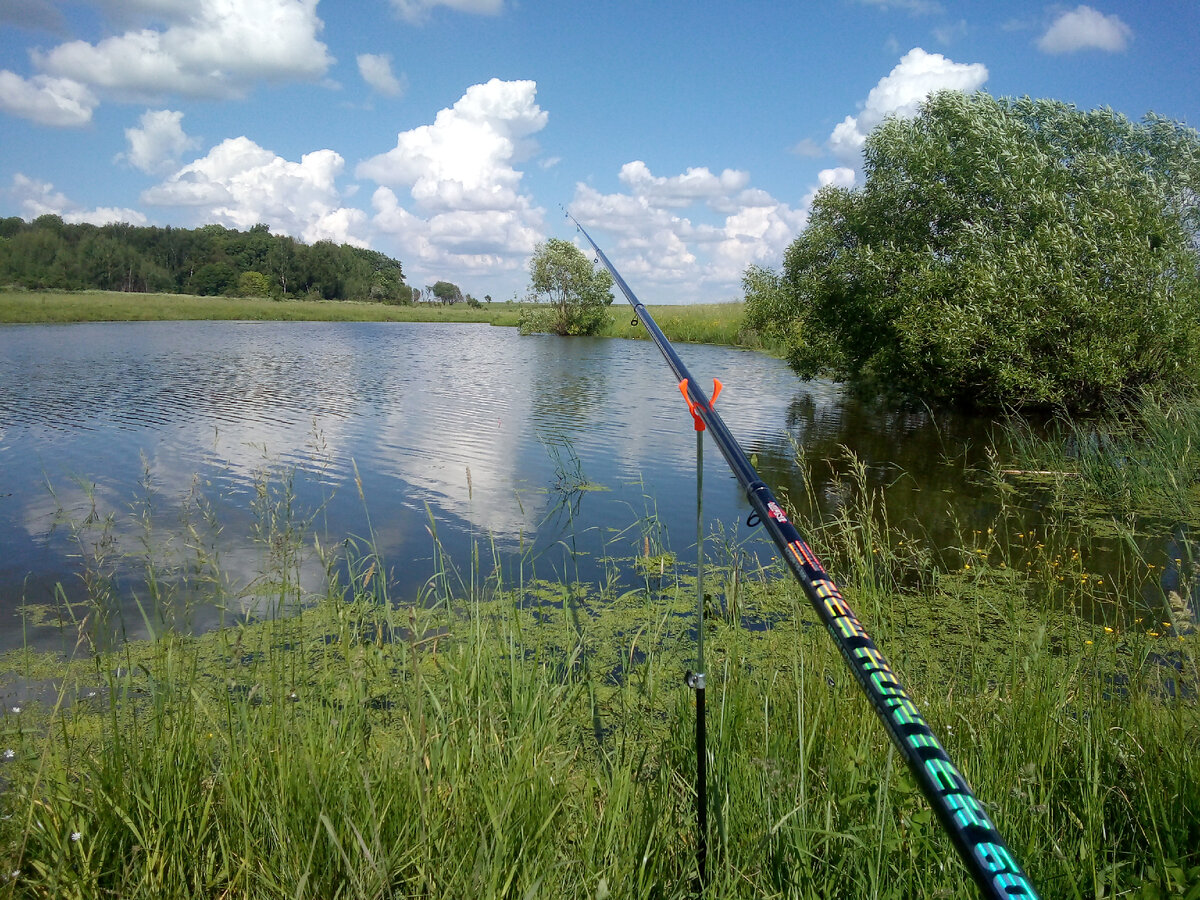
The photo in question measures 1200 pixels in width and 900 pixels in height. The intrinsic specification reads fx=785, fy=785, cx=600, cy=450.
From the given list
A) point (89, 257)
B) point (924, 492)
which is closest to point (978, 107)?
point (924, 492)

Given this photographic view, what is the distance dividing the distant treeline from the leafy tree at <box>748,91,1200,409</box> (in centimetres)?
8221

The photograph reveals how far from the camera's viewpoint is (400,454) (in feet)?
39.0

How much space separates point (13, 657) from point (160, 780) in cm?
346

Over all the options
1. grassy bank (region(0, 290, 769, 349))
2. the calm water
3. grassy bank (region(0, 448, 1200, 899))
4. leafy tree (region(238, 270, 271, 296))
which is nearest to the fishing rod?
grassy bank (region(0, 448, 1200, 899))

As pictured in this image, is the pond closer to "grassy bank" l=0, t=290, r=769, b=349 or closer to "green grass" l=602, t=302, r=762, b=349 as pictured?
"green grass" l=602, t=302, r=762, b=349

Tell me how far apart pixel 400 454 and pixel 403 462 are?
0.60 metres

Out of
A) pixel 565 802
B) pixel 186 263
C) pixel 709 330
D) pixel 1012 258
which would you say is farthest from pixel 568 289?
pixel 186 263

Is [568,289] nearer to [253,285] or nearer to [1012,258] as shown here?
[1012,258]

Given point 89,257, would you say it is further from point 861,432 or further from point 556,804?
point 556,804

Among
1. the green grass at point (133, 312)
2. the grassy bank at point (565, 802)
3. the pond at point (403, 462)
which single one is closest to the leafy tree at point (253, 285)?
the green grass at point (133, 312)

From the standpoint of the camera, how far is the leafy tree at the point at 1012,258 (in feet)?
45.6

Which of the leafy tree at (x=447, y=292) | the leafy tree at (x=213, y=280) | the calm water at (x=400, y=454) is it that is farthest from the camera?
the leafy tree at (x=447, y=292)

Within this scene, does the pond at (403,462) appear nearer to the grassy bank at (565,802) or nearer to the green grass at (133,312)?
the grassy bank at (565,802)

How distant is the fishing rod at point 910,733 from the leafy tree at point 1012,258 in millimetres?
13467
